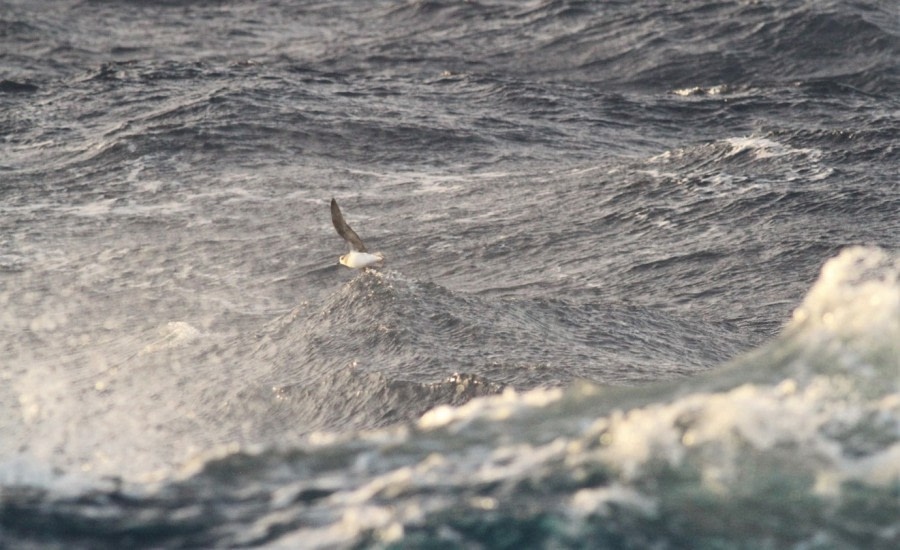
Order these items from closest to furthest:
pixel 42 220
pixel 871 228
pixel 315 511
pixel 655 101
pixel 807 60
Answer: pixel 315 511 < pixel 871 228 < pixel 42 220 < pixel 655 101 < pixel 807 60

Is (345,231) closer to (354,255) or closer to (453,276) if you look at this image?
(354,255)

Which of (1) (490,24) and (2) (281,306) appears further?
→ (1) (490,24)

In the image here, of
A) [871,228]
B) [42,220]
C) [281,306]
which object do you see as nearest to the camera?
[281,306]

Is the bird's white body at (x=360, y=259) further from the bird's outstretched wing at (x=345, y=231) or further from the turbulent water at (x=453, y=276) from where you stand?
the turbulent water at (x=453, y=276)

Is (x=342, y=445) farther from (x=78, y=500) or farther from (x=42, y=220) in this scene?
(x=42, y=220)

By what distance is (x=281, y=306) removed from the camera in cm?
1233

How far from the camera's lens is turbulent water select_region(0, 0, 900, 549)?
5.02 meters

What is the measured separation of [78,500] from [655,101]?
16.3m

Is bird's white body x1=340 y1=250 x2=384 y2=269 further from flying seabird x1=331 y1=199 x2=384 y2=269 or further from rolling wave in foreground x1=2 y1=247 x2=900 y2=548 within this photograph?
rolling wave in foreground x1=2 y1=247 x2=900 y2=548

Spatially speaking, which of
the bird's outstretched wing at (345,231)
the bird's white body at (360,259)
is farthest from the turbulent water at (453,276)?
the bird's outstretched wing at (345,231)

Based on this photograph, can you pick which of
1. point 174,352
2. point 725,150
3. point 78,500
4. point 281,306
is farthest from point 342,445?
point 725,150

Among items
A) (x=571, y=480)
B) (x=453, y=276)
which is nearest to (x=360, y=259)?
(x=453, y=276)

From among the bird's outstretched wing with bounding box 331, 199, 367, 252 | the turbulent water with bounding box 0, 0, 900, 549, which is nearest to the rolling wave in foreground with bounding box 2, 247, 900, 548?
the turbulent water with bounding box 0, 0, 900, 549

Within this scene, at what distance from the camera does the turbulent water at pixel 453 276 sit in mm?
5020
